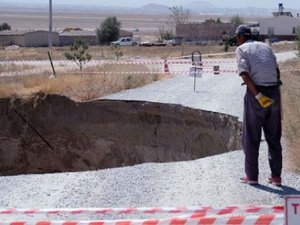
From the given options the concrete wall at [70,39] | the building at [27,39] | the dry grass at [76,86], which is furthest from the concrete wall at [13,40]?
the dry grass at [76,86]

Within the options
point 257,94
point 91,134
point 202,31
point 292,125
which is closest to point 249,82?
point 257,94

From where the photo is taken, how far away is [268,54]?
8438mm

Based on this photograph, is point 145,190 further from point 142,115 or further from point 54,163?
point 54,163

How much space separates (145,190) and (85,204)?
94 cm

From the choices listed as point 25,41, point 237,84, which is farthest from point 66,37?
point 237,84

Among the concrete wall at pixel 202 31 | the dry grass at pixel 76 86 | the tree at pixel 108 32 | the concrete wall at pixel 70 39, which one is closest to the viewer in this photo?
the dry grass at pixel 76 86

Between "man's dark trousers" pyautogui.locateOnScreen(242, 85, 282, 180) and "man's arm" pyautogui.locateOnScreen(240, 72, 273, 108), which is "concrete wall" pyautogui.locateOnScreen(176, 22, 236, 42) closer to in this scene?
"man's dark trousers" pyautogui.locateOnScreen(242, 85, 282, 180)

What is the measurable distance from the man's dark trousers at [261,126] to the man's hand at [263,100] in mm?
97

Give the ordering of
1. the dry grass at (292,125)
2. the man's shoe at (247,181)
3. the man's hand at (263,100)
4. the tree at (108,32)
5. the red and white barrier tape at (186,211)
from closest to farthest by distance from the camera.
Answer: the red and white barrier tape at (186,211) < the man's hand at (263,100) < the man's shoe at (247,181) < the dry grass at (292,125) < the tree at (108,32)

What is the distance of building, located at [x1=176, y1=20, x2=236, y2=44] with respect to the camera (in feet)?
380

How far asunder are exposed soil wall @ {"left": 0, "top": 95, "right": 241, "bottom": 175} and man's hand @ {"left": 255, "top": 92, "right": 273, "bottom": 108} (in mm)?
8301

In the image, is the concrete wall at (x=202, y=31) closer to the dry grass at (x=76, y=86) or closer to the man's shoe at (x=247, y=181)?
the dry grass at (x=76, y=86)

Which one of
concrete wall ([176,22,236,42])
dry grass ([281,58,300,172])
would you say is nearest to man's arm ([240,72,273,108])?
dry grass ([281,58,300,172])

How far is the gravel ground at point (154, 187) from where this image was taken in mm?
8349
